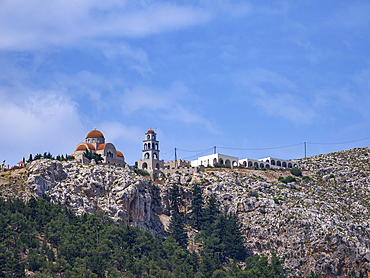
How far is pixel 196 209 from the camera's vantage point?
14475cm

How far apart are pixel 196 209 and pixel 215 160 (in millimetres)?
24803

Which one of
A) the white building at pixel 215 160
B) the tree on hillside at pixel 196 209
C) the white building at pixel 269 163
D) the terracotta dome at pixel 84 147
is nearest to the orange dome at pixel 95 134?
the terracotta dome at pixel 84 147

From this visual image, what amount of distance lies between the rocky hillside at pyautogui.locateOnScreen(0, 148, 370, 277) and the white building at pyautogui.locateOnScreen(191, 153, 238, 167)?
731 cm

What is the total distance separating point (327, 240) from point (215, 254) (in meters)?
27.4

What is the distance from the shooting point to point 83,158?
465 feet

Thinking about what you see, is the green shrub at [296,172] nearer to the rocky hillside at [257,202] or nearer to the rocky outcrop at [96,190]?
the rocky hillside at [257,202]

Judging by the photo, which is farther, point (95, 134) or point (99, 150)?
point (95, 134)

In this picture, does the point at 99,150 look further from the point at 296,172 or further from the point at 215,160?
the point at 296,172

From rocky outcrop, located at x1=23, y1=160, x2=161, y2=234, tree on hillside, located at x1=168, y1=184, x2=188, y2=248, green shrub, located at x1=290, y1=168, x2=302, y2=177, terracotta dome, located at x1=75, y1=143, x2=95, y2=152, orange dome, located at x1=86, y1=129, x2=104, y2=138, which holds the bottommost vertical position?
tree on hillside, located at x1=168, y1=184, x2=188, y2=248

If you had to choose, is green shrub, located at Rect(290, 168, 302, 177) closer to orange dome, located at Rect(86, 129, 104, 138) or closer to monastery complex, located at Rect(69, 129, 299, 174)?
monastery complex, located at Rect(69, 129, 299, 174)

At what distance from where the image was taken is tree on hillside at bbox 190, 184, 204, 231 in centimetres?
14362

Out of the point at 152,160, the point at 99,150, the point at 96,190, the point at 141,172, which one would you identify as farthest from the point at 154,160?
the point at 96,190

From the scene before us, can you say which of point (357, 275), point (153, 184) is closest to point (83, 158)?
point (153, 184)

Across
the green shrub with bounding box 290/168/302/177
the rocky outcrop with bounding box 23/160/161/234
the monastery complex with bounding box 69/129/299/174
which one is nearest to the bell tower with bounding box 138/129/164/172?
the monastery complex with bounding box 69/129/299/174
